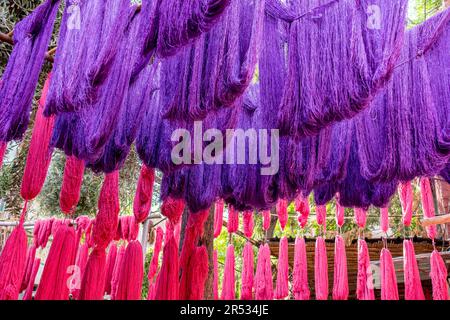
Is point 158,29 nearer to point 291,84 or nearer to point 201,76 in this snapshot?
point 201,76

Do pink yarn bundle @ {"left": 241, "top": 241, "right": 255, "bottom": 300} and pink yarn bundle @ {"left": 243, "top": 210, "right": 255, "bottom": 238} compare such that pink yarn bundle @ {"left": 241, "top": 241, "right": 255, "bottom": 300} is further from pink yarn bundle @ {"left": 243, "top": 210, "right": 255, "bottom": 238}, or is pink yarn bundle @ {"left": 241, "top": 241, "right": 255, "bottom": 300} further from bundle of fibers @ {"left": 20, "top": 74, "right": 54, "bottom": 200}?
bundle of fibers @ {"left": 20, "top": 74, "right": 54, "bottom": 200}

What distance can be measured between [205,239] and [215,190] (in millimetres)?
819

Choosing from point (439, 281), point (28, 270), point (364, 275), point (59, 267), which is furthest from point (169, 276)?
point (28, 270)

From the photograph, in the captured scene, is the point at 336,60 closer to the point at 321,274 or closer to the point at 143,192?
the point at 143,192

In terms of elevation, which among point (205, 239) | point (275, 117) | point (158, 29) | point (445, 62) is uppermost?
point (445, 62)

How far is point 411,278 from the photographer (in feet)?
12.0

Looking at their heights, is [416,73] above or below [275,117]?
above

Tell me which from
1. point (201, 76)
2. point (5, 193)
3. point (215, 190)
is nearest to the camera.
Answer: point (201, 76)

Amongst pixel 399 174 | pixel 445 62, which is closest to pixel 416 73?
pixel 445 62

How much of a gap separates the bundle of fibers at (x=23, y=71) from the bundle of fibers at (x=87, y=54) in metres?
0.13

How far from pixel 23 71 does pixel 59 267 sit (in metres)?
1.05

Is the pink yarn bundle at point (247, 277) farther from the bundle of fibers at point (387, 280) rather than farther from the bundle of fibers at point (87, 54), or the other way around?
the bundle of fibers at point (87, 54)

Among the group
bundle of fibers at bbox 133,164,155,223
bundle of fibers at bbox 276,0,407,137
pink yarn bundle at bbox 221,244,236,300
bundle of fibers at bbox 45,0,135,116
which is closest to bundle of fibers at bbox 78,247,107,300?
bundle of fibers at bbox 133,164,155,223

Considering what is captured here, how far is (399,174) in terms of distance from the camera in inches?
82.3
